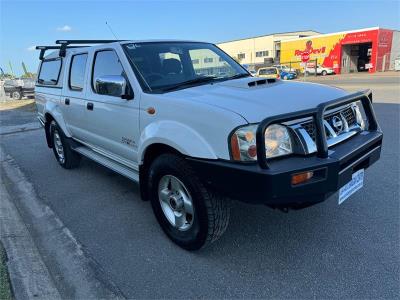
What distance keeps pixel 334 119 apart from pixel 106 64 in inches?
103

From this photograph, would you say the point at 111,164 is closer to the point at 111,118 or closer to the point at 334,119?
the point at 111,118

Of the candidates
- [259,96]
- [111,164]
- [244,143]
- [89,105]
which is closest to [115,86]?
[89,105]

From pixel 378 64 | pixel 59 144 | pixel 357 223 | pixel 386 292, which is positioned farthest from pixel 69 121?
pixel 378 64

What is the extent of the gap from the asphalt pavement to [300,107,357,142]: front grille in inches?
41.4

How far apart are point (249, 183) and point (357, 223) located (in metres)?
1.75

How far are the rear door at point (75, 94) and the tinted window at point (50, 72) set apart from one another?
1.87 feet

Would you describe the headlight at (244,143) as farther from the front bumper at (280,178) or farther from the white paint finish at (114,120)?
the white paint finish at (114,120)

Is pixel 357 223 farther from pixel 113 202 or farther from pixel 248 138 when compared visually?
pixel 113 202

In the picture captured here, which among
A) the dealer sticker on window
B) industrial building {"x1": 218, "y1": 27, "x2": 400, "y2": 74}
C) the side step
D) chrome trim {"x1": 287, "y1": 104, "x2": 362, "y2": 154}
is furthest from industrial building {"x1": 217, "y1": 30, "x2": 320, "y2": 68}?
the dealer sticker on window

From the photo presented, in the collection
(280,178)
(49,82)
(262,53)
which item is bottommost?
(280,178)

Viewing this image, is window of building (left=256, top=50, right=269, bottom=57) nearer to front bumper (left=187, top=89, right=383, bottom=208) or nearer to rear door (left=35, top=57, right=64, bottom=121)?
rear door (left=35, top=57, right=64, bottom=121)

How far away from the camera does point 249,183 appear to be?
2436 millimetres

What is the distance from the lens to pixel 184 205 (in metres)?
3.09

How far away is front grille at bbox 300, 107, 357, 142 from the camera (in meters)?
2.68
